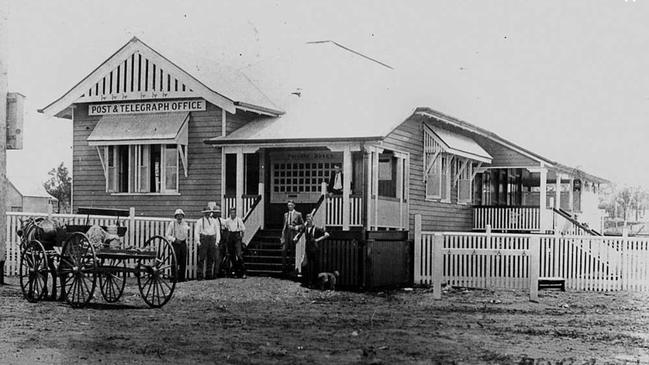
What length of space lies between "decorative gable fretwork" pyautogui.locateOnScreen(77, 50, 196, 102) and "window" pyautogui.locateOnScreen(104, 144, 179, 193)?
1451mm

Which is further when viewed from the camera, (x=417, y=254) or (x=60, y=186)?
(x=60, y=186)

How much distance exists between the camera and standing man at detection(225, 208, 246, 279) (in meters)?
22.7

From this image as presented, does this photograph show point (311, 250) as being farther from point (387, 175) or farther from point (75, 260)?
point (75, 260)

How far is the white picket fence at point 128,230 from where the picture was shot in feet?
75.4

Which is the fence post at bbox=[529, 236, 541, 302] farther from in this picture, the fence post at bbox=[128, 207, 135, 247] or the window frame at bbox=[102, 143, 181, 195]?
the window frame at bbox=[102, 143, 181, 195]

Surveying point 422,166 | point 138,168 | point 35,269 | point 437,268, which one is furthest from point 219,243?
point 422,166

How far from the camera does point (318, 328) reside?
1405cm

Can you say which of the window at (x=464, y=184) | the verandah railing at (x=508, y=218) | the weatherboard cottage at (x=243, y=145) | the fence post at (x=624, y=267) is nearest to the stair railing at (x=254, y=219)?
the weatherboard cottage at (x=243, y=145)

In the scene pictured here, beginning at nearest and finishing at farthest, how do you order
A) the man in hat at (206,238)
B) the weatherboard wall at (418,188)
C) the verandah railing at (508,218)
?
the man in hat at (206,238), the weatherboard wall at (418,188), the verandah railing at (508,218)

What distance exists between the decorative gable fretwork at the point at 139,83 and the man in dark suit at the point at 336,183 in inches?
174

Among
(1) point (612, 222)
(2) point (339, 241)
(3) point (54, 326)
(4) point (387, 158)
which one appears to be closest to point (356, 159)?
(4) point (387, 158)

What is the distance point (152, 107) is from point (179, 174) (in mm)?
2038

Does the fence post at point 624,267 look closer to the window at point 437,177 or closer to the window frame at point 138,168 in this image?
the window at point 437,177

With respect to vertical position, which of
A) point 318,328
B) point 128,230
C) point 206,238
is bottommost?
point 318,328
